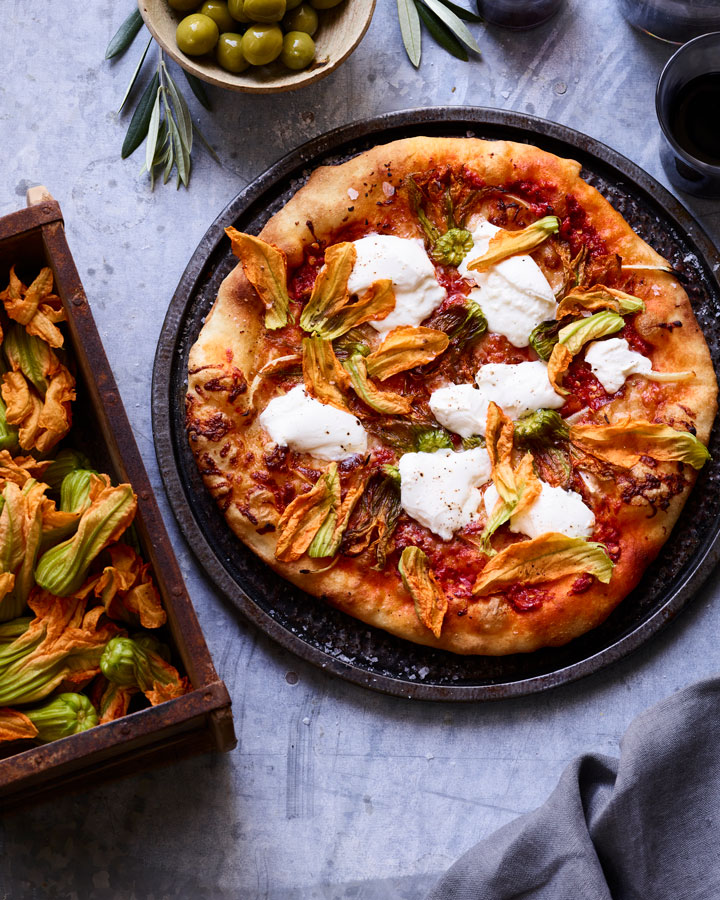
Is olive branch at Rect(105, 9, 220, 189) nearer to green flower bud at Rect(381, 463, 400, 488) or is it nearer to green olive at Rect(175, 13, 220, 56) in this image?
green olive at Rect(175, 13, 220, 56)

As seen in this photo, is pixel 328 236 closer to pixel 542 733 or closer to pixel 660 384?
pixel 660 384

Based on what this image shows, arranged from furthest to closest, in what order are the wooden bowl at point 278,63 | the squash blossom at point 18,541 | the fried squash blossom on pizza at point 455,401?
the wooden bowl at point 278,63 → the fried squash blossom on pizza at point 455,401 → the squash blossom at point 18,541

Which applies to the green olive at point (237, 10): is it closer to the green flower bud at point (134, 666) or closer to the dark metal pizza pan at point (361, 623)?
the dark metal pizza pan at point (361, 623)

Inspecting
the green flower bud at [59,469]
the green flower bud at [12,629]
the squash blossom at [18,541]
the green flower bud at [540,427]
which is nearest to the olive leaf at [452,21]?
the green flower bud at [540,427]

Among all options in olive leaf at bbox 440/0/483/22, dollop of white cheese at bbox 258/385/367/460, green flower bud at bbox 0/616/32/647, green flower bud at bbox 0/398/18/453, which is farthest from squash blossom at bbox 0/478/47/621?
olive leaf at bbox 440/0/483/22

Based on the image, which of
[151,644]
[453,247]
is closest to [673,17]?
[453,247]
